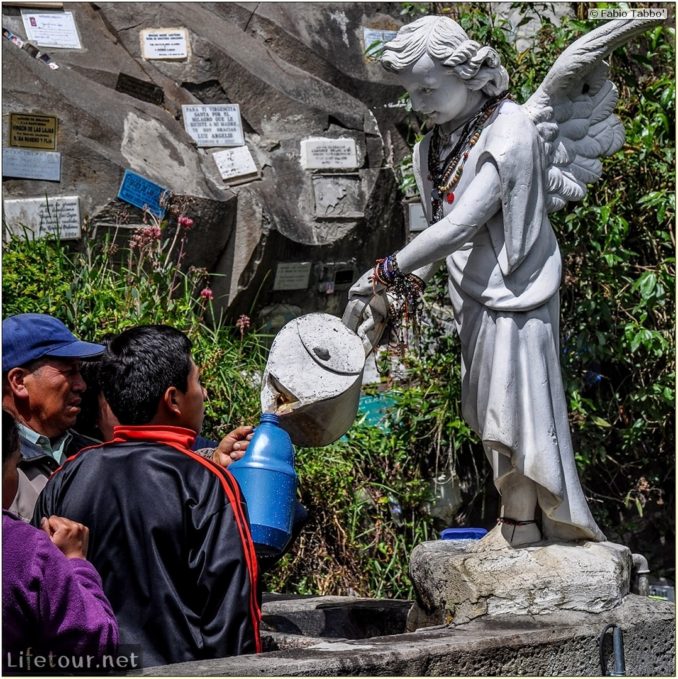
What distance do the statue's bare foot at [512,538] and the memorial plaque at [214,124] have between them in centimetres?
399

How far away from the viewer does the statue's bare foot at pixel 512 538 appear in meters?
3.82

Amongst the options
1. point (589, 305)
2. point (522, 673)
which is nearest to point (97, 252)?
point (589, 305)

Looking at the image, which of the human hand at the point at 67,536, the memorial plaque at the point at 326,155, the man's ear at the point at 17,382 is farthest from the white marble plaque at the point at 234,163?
the human hand at the point at 67,536

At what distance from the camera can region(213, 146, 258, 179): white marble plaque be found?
23.1 ft

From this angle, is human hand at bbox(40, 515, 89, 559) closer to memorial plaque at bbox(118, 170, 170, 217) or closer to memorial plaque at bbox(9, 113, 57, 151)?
memorial plaque at bbox(118, 170, 170, 217)

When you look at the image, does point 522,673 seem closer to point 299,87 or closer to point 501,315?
point 501,315

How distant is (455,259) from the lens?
393cm

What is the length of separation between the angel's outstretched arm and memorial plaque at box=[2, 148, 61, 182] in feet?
10.0

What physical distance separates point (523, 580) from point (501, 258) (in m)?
1.02

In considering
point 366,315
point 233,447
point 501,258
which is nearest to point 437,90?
point 501,258

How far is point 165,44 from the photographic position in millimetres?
7332

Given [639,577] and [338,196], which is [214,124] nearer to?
[338,196]

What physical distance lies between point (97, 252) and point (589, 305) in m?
2.60

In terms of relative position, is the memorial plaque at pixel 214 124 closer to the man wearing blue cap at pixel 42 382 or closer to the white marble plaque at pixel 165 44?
the white marble plaque at pixel 165 44
